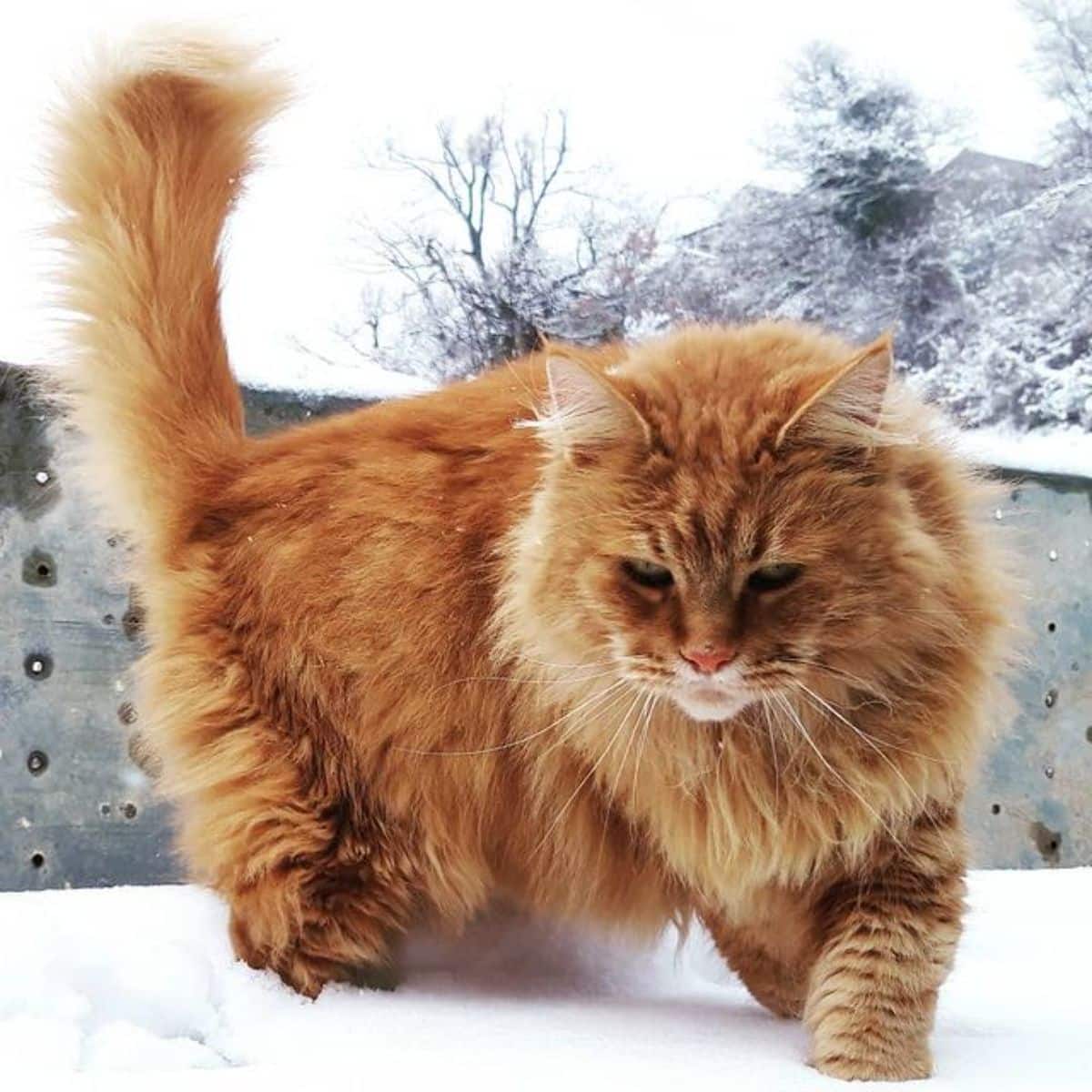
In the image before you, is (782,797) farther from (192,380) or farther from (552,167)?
(552,167)

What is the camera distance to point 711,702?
132 cm

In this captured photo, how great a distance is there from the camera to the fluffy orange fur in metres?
1.34

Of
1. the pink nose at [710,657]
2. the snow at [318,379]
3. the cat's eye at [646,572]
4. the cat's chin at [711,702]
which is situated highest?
the snow at [318,379]

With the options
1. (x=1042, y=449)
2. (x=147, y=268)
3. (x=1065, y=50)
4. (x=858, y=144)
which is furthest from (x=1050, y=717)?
(x=147, y=268)

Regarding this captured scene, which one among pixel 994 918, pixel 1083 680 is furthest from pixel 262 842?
pixel 1083 680

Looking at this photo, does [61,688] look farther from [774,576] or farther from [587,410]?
[774,576]

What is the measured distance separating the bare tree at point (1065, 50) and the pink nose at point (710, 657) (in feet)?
17.6

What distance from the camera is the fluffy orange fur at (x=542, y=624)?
1.34m

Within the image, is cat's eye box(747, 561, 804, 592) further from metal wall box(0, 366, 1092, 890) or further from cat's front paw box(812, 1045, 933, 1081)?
metal wall box(0, 366, 1092, 890)

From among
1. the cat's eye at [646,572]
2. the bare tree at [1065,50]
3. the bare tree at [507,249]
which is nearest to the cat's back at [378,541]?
the cat's eye at [646,572]

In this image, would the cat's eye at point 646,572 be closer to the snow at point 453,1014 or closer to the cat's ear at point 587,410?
the cat's ear at point 587,410

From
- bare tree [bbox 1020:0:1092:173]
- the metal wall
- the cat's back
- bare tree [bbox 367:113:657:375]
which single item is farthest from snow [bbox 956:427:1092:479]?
the cat's back

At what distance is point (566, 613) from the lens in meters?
1.43

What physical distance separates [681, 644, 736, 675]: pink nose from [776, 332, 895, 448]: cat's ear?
252 millimetres
